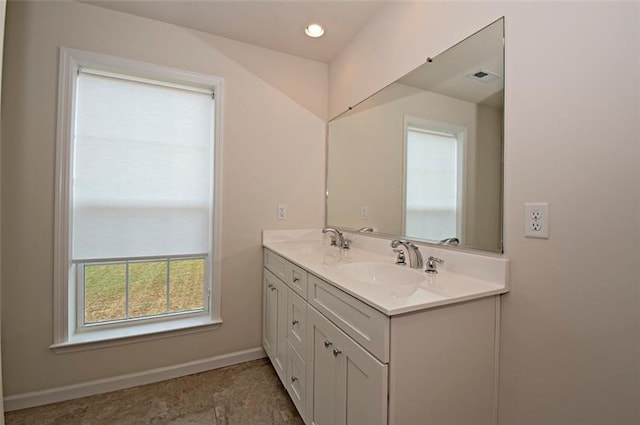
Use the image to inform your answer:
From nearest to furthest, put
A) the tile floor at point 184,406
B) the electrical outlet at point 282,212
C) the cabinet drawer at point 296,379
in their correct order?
the cabinet drawer at point 296,379
the tile floor at point 184,406
the electrical outlet at point 282,212

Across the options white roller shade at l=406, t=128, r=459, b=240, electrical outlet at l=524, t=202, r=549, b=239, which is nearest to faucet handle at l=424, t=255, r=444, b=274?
white roller shade at l=406, t=128, r=459, b=240

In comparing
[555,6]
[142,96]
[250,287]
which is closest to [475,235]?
[555,6]

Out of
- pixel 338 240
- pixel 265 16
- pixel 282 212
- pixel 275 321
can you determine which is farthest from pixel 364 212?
pixel 265 16

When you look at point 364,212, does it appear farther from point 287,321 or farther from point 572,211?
point 572,211

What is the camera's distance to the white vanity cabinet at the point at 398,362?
856 millimetres

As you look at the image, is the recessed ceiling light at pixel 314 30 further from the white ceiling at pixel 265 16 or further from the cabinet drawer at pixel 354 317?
the cabinet drawer at pixel 354 317

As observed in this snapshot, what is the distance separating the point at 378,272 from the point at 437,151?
70 cm

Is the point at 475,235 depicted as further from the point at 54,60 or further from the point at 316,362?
the point at 54,60

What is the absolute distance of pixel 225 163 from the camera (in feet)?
6.66

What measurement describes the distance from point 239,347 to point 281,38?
2.30 m

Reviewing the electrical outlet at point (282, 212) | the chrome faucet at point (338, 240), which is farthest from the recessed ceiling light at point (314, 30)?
the chrome faucet at point (338, 240)

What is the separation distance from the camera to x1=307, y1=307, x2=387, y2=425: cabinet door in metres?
0.88

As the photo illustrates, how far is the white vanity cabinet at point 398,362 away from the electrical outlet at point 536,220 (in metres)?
0.28

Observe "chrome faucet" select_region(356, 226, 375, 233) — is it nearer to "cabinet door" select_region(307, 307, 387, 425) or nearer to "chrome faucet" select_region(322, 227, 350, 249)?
"chrome faucet" select_region(322, 227, 350, 249)
